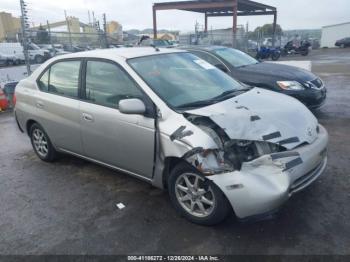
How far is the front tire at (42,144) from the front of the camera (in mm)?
4734

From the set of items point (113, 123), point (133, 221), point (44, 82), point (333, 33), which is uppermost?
point (333, 33)

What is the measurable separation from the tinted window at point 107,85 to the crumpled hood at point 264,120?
829mm

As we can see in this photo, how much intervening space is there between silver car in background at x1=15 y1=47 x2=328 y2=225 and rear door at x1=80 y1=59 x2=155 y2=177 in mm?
12

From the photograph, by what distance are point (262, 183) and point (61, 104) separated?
2809 mm

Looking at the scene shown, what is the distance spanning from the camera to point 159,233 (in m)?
3.04

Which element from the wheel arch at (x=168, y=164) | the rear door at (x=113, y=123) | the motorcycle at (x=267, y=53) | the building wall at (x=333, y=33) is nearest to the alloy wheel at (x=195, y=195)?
the wheel arch at (x=168, y=164)

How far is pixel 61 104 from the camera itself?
4.16 meters

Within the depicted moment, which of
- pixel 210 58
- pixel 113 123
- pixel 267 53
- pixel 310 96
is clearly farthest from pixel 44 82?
pixel 267 53

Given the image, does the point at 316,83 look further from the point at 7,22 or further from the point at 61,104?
the point at 7,22

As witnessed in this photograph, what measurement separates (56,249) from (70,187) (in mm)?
1271

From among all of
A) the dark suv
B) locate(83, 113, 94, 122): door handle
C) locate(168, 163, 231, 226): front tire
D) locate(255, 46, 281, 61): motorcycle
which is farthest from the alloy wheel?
locate(255, 46, 281, 61): motorcycle

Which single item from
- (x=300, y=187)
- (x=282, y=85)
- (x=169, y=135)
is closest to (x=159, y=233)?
(x=169, y=135)

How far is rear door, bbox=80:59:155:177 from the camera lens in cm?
331

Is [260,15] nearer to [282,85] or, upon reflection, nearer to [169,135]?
[282,85]
